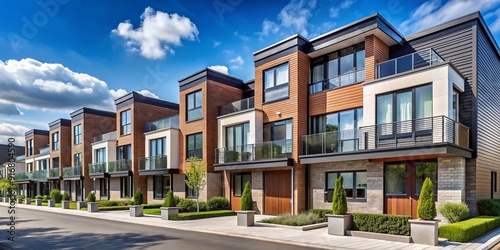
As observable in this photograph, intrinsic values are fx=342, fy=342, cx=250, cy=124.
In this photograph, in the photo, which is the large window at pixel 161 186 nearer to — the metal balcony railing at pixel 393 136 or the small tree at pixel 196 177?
the small tree at pixel 196 177

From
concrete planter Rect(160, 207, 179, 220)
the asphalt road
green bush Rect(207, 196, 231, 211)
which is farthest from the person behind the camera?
green bush Rect(207, 196, 231, 211)

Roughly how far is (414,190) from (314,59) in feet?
28.7

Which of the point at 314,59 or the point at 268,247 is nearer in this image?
the point at 268,247

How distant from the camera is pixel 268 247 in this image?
10406 millimetres

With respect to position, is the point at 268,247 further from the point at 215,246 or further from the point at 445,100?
the point at 445,100

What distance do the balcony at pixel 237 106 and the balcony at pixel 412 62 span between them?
8544mm

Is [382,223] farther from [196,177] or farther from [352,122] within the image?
[196,177]

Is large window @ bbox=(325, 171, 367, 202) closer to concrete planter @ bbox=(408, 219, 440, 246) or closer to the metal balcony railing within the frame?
the metal balcony railing

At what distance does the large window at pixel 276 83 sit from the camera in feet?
63.2

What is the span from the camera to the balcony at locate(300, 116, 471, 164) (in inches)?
514

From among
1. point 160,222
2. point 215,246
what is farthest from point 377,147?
point 160,222

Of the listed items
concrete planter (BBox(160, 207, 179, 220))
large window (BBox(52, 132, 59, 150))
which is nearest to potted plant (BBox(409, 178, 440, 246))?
concrete planter (BBox(160, 207, 179, 220))

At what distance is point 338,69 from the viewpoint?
18.0 metres

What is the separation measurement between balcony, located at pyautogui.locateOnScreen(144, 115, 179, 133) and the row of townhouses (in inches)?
5.4
